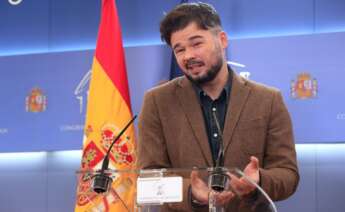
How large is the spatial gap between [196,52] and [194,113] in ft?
0.78

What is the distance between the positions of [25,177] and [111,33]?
1.62m

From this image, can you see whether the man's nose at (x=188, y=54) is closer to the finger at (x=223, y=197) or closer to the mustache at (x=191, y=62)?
the mustache at (x=191, y=62)

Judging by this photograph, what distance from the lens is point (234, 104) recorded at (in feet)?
7.83

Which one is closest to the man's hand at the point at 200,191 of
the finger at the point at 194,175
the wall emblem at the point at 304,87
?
the finger at the point at 194,175

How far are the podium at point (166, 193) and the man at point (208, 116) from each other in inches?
22.0

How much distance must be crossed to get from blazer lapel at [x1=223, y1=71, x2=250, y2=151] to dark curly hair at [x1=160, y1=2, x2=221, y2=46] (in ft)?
0.84

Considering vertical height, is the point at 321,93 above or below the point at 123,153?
above

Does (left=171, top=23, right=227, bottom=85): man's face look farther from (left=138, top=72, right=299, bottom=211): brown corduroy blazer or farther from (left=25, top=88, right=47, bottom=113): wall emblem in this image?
(left=25, top=88, right=47, bottom=113): wall emblem

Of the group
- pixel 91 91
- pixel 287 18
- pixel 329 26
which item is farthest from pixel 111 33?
pixel 329 26

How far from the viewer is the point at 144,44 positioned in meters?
5.11

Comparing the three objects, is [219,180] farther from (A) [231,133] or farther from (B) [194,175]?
(A) [231,133]

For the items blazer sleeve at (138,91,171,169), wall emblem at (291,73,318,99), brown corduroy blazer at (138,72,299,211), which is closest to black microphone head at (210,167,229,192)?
brown corduroy blazer at (138,72,299,211)

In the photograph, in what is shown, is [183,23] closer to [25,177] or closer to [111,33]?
[111,33]

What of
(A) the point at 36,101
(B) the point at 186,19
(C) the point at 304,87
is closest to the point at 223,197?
(B) the point at 186,19
